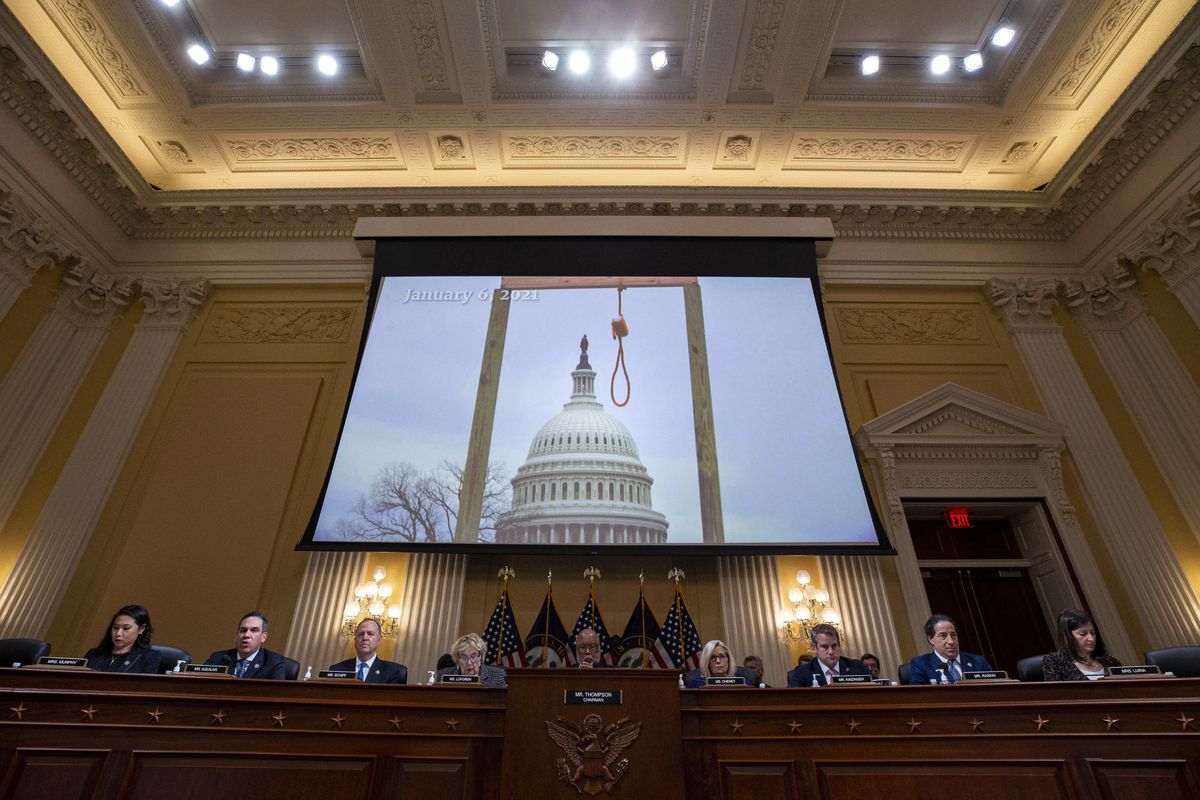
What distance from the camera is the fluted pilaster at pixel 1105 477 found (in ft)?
17.4

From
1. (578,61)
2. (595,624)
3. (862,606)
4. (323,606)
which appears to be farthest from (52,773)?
(578,61)

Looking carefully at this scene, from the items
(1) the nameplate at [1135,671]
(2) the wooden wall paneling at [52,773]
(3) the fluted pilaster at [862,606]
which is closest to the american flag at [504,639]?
(3) the fluted pilaster at [862,606]

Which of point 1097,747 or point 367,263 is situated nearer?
point 1097,747

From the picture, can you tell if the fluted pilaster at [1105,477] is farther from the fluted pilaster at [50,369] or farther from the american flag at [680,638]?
the fluted pilaster at [50,369]

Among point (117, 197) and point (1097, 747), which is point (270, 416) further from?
point (1097, 747)

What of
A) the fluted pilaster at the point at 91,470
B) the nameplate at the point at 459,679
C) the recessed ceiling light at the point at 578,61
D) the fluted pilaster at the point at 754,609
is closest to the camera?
the nameplate at the point at 459,679

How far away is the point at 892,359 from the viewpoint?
691 centimetres

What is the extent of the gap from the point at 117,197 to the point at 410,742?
7.82m

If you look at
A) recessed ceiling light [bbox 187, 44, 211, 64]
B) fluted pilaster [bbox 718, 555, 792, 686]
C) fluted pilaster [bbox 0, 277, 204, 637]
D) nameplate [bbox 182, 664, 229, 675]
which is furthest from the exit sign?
recessed ceiling light [bbox 187, 44, 211, 64]

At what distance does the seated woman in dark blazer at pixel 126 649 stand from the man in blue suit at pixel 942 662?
4.32 metres

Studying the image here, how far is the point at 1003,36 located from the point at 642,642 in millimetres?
7094

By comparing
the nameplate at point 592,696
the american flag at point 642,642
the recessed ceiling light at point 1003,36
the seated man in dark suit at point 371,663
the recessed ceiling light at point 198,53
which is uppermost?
the recessed ceiling light at point 1003,36

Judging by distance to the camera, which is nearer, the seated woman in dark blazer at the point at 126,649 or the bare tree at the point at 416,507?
the seated woman in dark blazer at the point at 126,649

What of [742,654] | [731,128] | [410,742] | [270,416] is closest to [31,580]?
[270,416]
